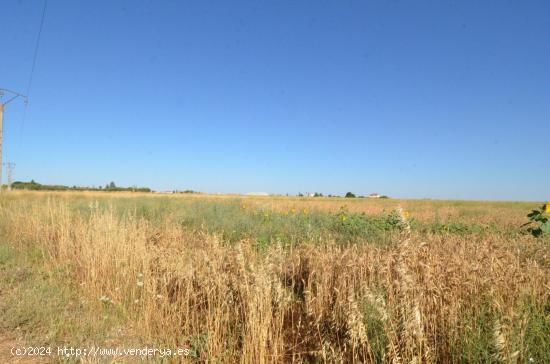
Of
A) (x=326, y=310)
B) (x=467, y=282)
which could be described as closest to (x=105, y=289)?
(x=326, y=310)

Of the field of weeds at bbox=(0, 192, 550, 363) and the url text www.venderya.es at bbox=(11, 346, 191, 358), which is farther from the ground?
the field of weeds at bbox=(0, 192, 550, 363)

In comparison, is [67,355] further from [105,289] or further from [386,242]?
[386,242]

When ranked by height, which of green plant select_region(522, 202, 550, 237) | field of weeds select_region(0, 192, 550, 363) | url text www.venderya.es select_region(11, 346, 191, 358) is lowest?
url text www.venderya.es select_region(11, 346, 191, 358)

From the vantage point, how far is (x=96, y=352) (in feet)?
9.19

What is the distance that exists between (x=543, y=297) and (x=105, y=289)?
488cm

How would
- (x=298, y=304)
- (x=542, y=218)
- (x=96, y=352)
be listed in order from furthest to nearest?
1. (x=542, y=218)
2. (x=298, y=304)
3. (x=96, y=352)

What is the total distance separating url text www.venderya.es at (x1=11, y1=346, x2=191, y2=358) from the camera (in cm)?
275

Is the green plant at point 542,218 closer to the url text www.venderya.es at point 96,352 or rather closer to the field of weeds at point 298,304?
the field of weeds at point 298,304

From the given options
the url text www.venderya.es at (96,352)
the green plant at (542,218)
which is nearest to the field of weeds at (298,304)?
the url text www.venderya.es at (96,352)

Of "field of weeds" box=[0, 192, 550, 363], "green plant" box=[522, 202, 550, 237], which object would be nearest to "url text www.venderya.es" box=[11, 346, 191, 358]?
"field of weeds" box=[0, 192, 550, 363]

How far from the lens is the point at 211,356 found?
261cm

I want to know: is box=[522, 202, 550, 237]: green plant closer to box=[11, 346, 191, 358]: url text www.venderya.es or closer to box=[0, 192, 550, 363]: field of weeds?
box=[0, 192, 550, 363]: field of weeds

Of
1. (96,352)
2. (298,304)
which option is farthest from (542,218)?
(96,352)

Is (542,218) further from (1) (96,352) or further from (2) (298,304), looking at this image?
(1) (96,352)
